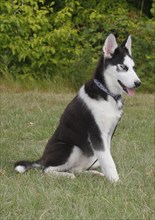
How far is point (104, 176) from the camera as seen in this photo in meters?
4.29

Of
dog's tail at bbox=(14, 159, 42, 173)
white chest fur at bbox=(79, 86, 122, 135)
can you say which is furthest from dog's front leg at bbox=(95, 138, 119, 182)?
dog's tail at bbox=(14, 159, 42, 173)

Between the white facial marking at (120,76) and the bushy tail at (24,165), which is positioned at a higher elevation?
the white facial marking at (120,76)

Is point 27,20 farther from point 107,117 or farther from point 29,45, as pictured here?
point 107,117

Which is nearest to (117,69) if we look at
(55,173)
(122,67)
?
(122,67)

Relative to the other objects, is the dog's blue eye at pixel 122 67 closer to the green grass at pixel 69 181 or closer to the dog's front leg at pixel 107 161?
the dog's front leg at pixel 107 161

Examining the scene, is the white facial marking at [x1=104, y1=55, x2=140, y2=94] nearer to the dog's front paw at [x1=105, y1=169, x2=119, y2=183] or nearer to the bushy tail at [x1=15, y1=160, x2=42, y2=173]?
the dog's front paw at [x1=105, y1=169, x2=119, y2=183]

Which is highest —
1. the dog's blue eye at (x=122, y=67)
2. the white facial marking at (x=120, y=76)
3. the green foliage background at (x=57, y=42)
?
the dog's blue eye at (x=122, y=67)

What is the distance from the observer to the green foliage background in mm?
9609

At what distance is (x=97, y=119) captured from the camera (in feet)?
13.8

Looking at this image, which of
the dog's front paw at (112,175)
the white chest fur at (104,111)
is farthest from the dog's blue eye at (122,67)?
the dog's front paw at (112,175)

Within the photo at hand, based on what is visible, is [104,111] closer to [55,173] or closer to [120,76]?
[120,76]

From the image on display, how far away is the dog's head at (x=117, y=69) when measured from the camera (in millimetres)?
4238

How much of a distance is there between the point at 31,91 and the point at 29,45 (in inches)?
51.1

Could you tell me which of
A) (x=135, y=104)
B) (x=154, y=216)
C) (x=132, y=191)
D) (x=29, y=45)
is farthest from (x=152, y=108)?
(x=154, y=216)
